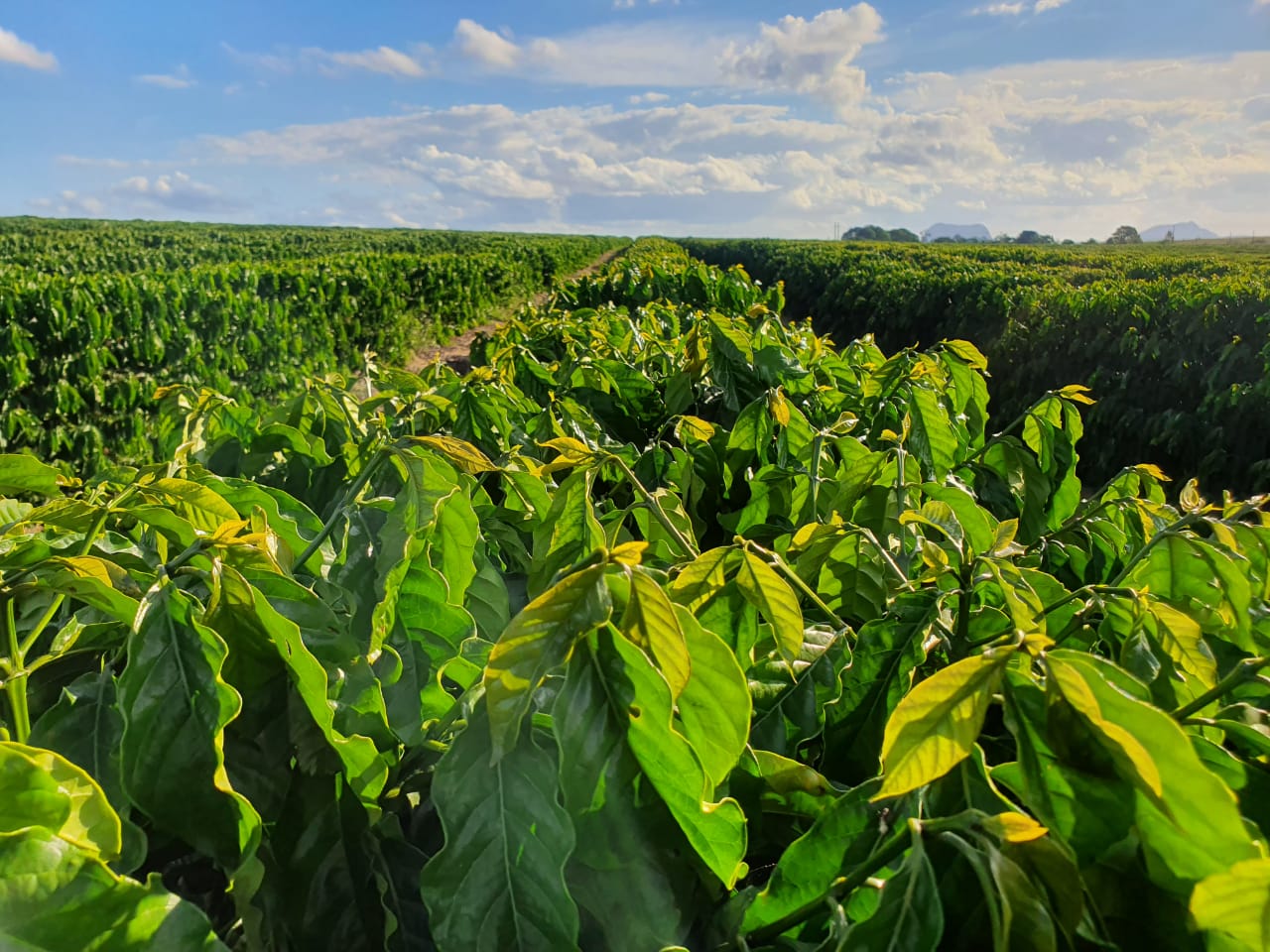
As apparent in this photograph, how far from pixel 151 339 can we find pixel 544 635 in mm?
13109

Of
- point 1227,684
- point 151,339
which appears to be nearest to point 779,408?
point 1227,684

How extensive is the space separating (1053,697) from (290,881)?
A: 0.84m

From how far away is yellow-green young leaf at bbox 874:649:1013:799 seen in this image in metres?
0.63

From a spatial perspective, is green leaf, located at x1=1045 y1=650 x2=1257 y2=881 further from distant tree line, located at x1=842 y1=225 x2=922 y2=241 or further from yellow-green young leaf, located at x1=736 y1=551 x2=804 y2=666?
distant tree line, located at x1=842 y1=225 x2=922 y2=241

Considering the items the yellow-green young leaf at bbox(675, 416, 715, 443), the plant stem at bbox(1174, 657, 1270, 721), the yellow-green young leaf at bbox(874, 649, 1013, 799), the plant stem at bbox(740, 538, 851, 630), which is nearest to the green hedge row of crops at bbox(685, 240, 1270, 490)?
the yellow-green young leaf at bbox(675, 416, 715, 443)

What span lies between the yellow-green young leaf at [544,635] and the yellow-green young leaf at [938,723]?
0.26m

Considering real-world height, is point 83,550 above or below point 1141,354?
above

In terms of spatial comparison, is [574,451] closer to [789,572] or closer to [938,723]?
[789,572]

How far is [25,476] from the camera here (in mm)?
1208

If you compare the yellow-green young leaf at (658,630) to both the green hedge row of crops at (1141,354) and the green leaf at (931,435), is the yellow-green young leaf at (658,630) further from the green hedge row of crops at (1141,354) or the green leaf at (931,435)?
the green hedge row of crops at (1141,354)

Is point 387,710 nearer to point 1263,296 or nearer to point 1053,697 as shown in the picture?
point 1053,697

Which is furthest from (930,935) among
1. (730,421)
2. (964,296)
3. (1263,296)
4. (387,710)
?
(964,296)

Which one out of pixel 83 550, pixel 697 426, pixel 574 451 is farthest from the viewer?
pixel 697 426

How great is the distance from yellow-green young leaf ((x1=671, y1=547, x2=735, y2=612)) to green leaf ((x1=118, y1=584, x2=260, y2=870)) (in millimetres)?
511
